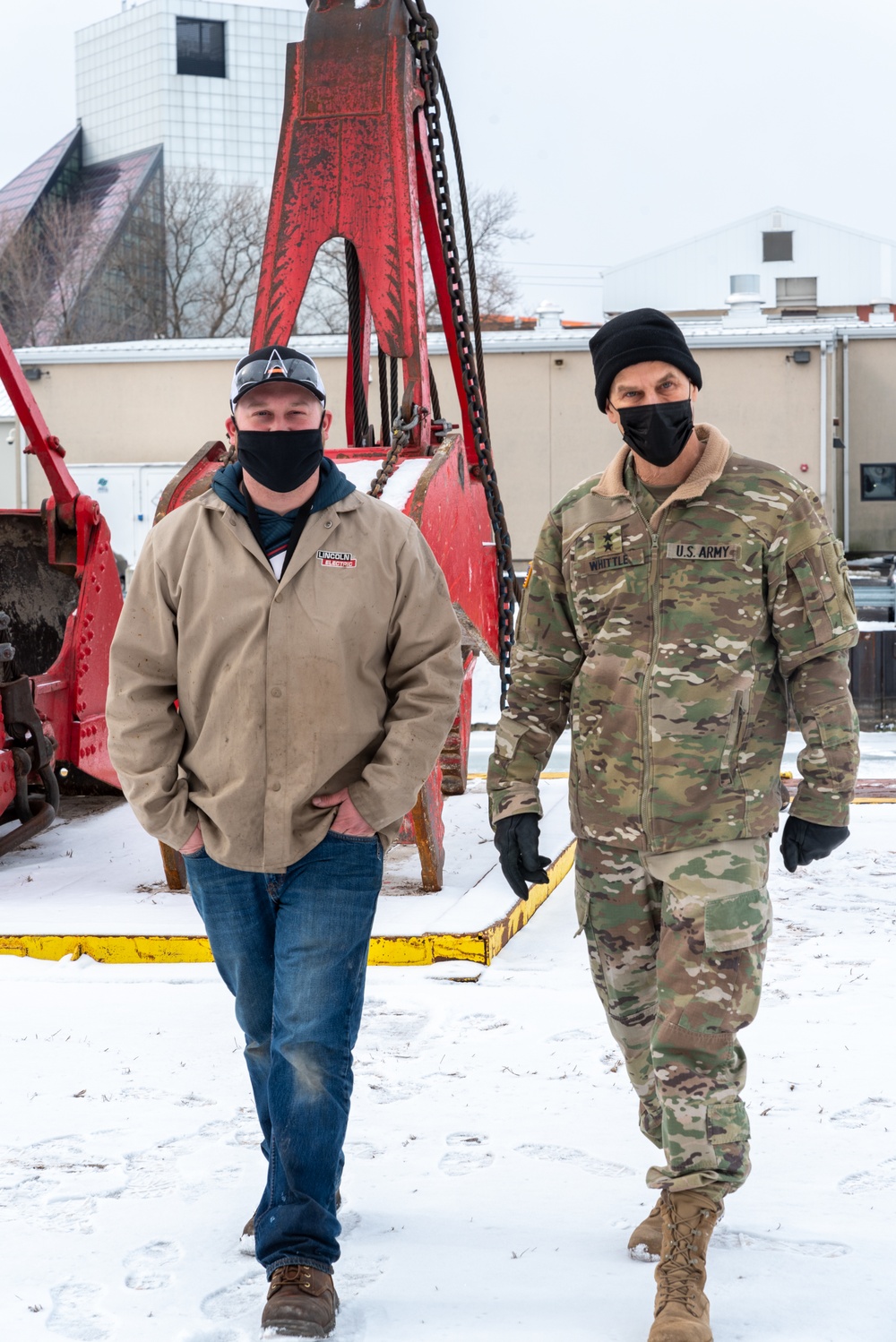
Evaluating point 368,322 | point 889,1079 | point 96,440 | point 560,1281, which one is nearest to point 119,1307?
point 560,1281

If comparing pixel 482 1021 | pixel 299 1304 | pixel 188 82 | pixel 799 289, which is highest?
pixel 188 82

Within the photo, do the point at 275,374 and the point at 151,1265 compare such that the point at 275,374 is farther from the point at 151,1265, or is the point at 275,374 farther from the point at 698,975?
the point at 151,1265

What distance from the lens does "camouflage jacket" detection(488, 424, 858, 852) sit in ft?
9.50

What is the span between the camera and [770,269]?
38.7 meters

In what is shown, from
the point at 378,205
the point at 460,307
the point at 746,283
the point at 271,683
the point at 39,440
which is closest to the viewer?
the point at 271,683

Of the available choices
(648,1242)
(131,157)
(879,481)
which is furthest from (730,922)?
(131,157)

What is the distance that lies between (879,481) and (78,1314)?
65.3 feet

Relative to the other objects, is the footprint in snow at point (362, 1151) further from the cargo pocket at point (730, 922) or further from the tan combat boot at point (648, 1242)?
the cargo pocket at point (730, 922)

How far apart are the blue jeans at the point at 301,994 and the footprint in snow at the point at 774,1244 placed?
86 cm

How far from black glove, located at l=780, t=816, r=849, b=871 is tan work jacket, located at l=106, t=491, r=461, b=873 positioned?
0.73 m

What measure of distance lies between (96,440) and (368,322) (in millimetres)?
15154

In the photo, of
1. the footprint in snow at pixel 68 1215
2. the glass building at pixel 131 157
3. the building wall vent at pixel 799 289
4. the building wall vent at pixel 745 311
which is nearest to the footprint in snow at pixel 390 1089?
the footprint in snow at pixel 68 1215

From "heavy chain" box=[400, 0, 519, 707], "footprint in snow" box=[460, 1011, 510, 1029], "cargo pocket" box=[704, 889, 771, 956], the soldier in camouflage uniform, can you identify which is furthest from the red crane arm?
"cargo pocket" box=[704, 889, 771, 956]

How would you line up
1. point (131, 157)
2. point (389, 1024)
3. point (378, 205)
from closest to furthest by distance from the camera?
point (389, 1024), point (378, 205), point (131, 157)
